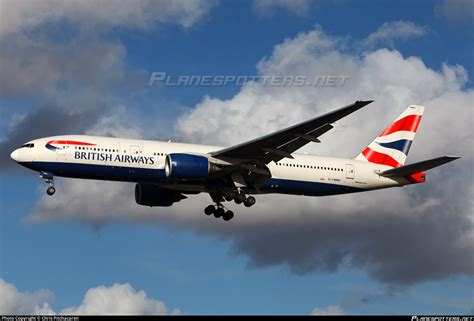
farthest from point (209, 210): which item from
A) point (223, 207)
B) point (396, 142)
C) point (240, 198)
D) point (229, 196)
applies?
point (396, 142)

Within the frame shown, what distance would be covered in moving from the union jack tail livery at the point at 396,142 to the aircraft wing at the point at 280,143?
903 centimetres

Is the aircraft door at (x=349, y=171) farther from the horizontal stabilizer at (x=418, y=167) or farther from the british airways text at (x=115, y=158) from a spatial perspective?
the british airways text at (x=115, y=158)

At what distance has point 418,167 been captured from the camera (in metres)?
46.3

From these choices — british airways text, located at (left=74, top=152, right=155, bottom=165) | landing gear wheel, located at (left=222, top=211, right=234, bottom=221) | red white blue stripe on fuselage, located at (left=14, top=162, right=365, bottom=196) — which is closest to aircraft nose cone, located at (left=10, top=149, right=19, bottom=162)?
red white blue stripe on fuselage, located at (left=14, top=162, right=365, bottom=196)

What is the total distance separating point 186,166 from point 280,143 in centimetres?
507

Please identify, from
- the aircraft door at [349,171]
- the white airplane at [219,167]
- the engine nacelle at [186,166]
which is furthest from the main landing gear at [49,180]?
the aircraft door at [349,171]

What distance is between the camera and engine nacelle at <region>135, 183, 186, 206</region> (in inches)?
1950

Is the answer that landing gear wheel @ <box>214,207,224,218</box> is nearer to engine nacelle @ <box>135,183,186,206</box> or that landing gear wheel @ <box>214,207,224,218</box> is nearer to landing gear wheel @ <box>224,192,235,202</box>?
landing gear wheel @ <box>224,192,235,202</box>

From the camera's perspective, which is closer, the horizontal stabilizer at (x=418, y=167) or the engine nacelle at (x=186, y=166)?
the engine nacelle at (x=186, y=166)

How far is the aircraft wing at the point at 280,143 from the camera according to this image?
40.2m

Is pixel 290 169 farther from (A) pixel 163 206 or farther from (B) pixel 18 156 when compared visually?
(B) pixel 18 156

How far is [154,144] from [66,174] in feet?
16.4

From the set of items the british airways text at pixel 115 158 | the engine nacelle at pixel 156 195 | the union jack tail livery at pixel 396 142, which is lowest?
the british airways text at pixel 115 158

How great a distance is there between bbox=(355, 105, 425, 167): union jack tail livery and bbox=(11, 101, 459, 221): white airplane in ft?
3.22
